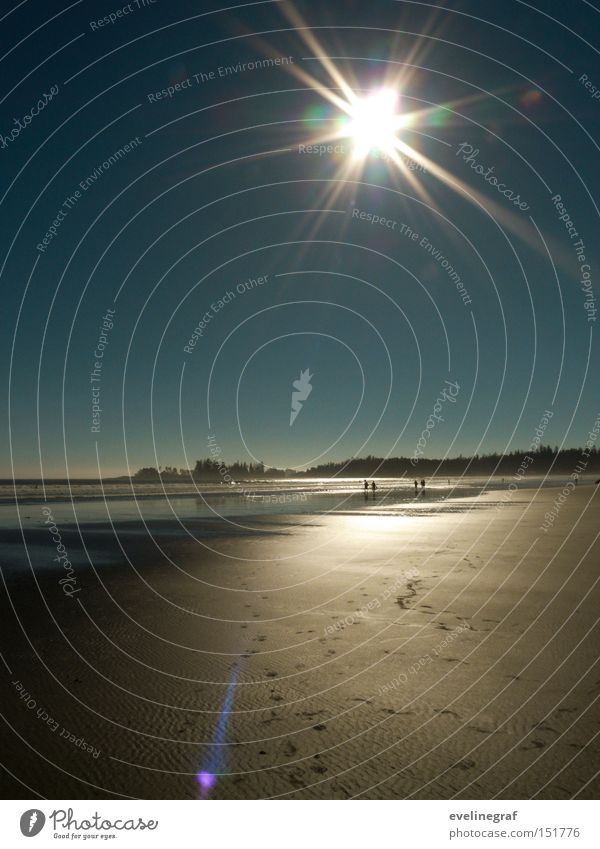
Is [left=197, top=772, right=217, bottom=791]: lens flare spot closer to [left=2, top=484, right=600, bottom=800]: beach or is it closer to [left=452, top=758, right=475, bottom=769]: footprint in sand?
[left=2, top=484, right=600, bottom=800]: beach

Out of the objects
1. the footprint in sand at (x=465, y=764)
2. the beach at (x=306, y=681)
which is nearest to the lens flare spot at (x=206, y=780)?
the beach at (x=306, y=681)

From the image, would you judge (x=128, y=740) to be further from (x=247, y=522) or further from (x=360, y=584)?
(x=247, y=522)

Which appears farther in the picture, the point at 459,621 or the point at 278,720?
the point at 459,621

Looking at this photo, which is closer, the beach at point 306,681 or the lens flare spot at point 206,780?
the lens flare spot at point 206,780

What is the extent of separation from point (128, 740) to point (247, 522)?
82.9 feet

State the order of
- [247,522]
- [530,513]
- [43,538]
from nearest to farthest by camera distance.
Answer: [43,538] → [247,522] → [530,513]

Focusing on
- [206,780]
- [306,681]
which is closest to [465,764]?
[206,780]

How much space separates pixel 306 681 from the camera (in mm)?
7574

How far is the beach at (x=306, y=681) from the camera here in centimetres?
539

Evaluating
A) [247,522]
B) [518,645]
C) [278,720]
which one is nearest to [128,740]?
[278,720]

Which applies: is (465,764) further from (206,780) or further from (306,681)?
(306,681)

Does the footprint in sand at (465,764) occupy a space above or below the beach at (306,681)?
below

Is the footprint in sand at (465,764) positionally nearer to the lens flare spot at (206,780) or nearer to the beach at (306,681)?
the beach at (306,681)

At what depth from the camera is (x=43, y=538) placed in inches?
972
